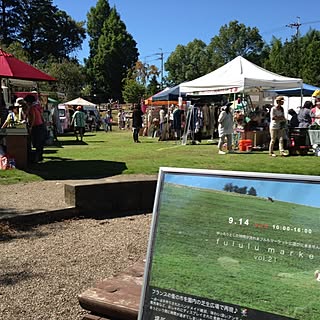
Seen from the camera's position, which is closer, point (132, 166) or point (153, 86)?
point (132, 166)

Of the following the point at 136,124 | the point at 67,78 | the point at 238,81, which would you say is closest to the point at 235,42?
the point at 67,78

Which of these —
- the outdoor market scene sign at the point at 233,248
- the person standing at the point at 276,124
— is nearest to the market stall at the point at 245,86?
the person standing at the point at 276,124

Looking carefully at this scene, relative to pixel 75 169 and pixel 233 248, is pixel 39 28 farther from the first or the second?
pixel 233 248

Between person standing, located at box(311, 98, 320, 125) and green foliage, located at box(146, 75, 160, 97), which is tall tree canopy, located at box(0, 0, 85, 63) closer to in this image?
green foliage, located at box(146, 75, 160, 97)

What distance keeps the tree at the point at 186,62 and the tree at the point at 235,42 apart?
277cm

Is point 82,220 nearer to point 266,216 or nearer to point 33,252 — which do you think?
point 33,252

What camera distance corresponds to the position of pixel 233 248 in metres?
2.04

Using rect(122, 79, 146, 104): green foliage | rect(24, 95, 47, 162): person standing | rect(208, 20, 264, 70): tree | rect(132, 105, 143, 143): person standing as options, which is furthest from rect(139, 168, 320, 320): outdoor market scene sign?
rect(208, 20, 264, 70): tree

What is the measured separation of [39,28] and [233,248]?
73.5m

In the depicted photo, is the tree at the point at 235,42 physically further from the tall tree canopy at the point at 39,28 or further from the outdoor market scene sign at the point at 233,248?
the outdoor market scene sign at the point at 233,248

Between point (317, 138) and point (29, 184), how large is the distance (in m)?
8.56

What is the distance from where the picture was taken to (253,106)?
1952cm

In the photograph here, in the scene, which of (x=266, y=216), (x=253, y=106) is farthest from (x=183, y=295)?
(x=253, y=106)

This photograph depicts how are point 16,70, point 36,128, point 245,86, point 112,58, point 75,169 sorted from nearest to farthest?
point 16,70
point 75,169
point 36,128
point 245,86
point 112,58
